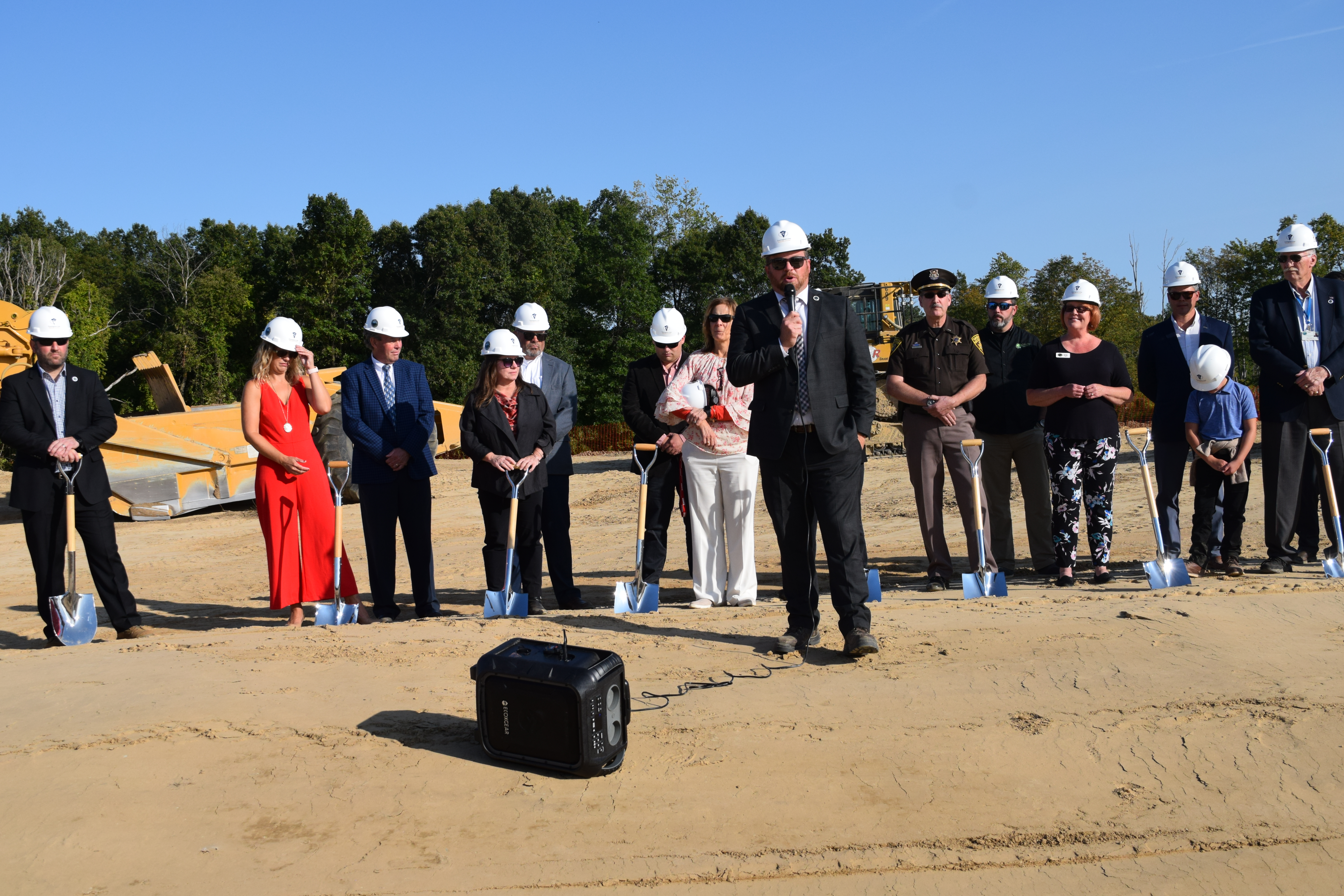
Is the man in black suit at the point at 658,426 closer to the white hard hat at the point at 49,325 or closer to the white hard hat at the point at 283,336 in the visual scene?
the white hard hat at the point at 283,336

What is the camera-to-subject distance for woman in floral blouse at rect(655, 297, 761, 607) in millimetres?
6566

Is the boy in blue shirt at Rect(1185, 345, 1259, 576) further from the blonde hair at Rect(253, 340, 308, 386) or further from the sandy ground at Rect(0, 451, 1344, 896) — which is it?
the blonde hair at Rect(253, 340, 308, 386)

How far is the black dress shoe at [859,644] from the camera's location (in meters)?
4.84

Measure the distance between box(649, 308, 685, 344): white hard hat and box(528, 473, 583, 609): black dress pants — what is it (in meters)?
1.17

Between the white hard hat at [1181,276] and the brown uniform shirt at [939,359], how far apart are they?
137 cm

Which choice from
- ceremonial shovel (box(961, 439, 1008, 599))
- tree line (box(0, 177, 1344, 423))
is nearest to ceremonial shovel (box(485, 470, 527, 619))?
ceremonial shovel (box(961, 439, 1008, 599))

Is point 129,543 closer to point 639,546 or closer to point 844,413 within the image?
point 639,546

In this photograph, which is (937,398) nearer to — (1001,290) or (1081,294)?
(1081,294)

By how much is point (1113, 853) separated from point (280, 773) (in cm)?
283

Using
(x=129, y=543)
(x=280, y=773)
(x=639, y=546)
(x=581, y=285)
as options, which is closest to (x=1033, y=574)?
(x=639, y=546)

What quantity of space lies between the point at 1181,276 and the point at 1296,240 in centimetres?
72

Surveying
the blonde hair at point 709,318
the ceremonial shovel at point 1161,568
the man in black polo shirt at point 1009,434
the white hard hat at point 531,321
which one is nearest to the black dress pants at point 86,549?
the white hard hat at point 531,321

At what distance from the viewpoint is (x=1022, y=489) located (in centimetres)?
745

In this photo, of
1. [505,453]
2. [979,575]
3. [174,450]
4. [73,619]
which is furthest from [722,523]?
[174,450]
